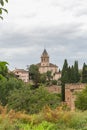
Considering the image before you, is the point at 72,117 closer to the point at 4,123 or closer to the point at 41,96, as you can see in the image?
the point at 4,123

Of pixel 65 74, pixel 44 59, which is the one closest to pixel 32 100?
pixel 65 74

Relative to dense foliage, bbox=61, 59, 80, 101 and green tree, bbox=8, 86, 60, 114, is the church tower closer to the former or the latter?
dense foliage, bbox=61, 59, 80, 101

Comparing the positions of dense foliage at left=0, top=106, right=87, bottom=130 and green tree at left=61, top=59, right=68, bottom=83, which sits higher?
green tree at left=61, top=59, right=68, bottom=83

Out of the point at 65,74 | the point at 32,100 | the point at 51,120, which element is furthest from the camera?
the point at 65,74

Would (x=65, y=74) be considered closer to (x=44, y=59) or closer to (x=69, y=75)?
(x=69, y=75)

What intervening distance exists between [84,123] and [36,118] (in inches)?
38.8

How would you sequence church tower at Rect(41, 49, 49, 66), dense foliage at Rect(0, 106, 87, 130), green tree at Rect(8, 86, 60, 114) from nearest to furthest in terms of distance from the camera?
dense foliage at Rect(0, 106, 87, 130) < green tree at Rect(8, 86, 60, 114) < church tower at Rect(41, 49, 49, 66)

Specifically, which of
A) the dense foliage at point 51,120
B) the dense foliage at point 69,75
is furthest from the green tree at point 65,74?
the dense foliage at point 51,120

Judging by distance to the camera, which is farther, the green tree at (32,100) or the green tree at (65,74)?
the green tree at (65,74)

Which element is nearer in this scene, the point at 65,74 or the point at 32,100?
the point at 32,100

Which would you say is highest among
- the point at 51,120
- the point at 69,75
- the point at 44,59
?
the point at 44,59

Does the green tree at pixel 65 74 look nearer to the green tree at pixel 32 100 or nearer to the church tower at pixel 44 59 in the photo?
the green tree at pixel 32 100

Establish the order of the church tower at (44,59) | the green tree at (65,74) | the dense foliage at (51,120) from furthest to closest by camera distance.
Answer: the church tower at (44,59) < the green tree at (65,74) < the dense foliage at (51,120)

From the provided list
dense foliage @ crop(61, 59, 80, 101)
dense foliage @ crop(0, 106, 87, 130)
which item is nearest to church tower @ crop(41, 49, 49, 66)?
dense foliage @ crop(61, 59, 80, 101)
